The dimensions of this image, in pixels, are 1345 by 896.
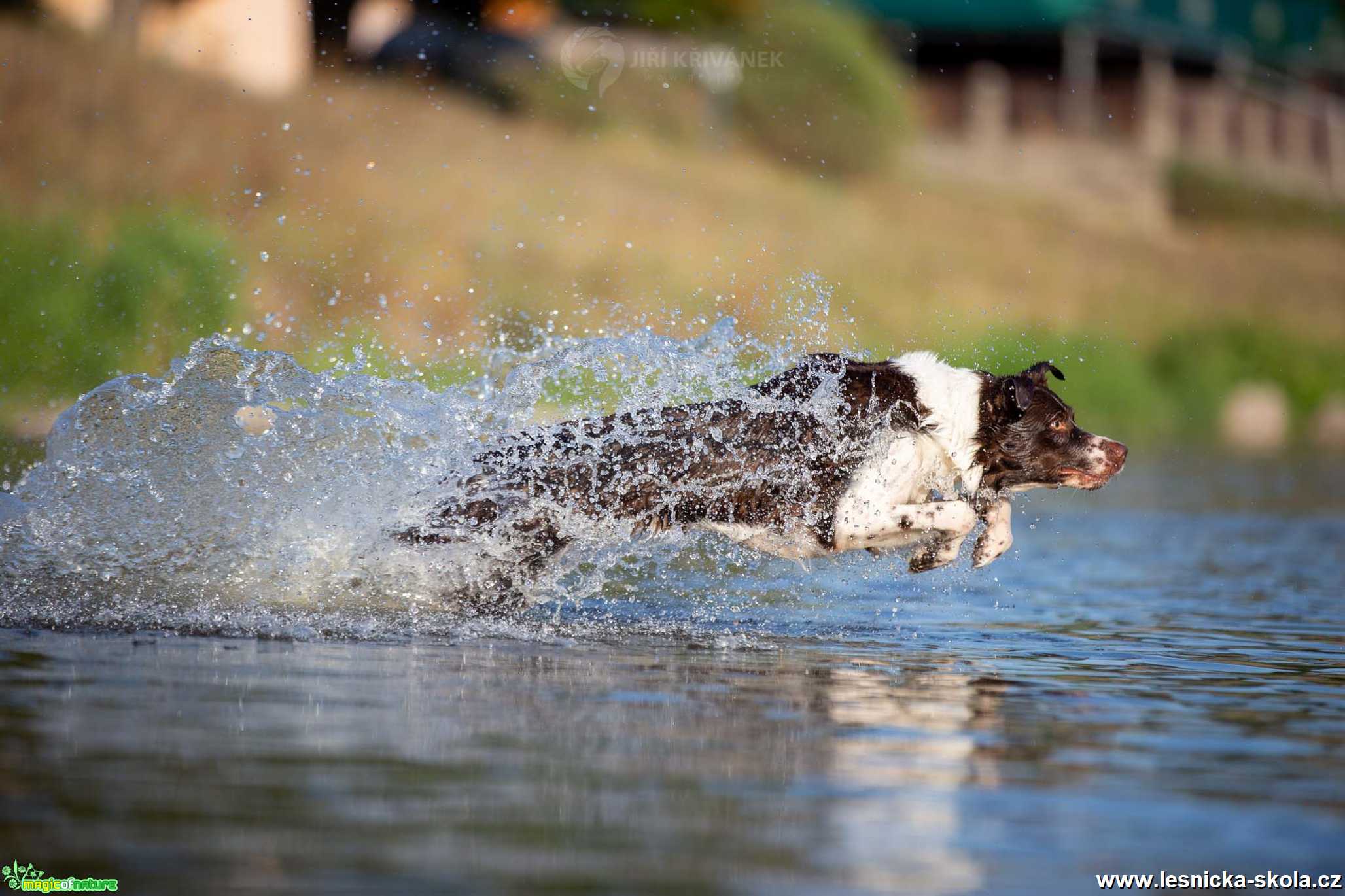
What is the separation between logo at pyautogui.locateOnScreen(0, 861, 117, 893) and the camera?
3.81m

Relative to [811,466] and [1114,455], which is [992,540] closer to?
[1114,455]

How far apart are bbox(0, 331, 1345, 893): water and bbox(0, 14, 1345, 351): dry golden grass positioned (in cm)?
679

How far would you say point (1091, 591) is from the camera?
33.8 ft

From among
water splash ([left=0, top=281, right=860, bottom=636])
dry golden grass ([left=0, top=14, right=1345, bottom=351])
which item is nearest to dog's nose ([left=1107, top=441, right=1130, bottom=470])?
water splash ([left=0, top=281, right=860, bottom=636])

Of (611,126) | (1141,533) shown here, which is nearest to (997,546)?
(1141,533)

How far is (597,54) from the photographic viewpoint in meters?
35.8

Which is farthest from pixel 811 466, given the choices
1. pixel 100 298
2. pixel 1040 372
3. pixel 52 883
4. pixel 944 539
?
pixel 100 298

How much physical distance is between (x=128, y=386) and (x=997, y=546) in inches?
166

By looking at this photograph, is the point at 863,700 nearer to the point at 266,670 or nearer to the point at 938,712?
the point at 938,712

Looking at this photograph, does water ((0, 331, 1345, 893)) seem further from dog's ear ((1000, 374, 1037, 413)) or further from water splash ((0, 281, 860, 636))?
dog's ear ((1000, 374, 1037, 413))

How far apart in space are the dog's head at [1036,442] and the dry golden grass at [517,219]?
6.76 meters

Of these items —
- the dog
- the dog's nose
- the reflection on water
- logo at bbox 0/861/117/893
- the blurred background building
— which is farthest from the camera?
the blurred background building

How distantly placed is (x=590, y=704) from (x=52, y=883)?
244 centimetres

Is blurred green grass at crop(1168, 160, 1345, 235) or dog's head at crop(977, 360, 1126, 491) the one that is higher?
blurred green grass at crop(1168, 160, 1345, 235)
